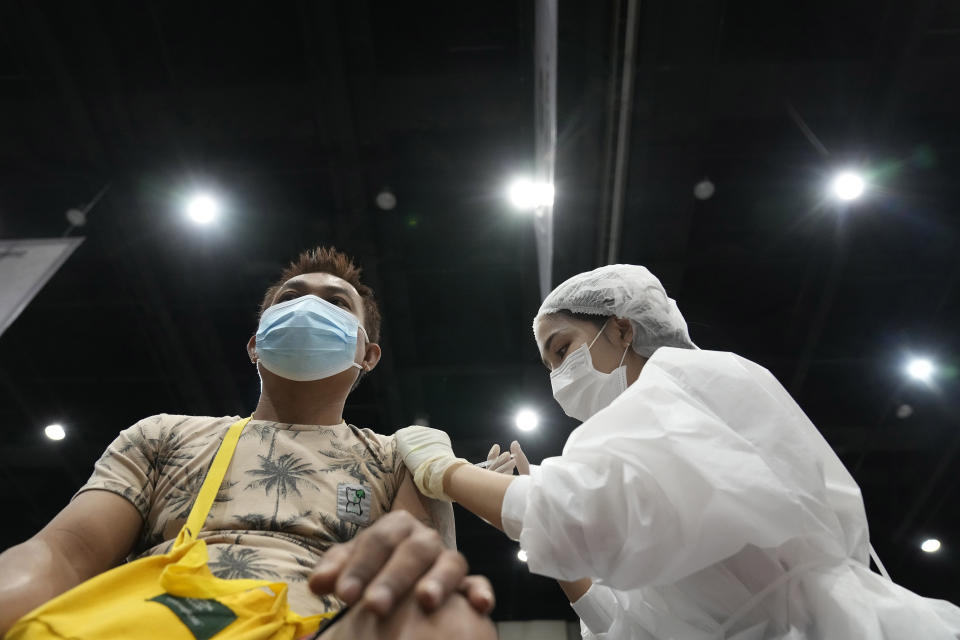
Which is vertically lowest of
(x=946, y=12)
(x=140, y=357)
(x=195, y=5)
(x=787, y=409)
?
(x=787, y=409)

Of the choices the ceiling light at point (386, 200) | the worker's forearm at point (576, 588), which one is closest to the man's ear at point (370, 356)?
the worker's forearm at point (576, 588)

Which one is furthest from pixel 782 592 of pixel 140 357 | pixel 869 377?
pixel 140 357

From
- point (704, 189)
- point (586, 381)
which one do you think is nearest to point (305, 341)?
point (586, 381)

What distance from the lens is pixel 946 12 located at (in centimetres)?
304

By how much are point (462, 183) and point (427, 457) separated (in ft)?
9.28

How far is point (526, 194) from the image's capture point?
13.0ft

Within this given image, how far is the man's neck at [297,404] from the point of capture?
5.31 feet

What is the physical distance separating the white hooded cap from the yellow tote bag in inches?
50.2

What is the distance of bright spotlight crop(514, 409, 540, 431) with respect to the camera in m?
5.57

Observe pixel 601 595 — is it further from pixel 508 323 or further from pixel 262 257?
pixel 262 257

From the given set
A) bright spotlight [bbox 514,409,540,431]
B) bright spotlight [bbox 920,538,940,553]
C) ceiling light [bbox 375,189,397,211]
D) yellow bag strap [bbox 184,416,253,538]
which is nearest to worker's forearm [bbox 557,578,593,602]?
yellow bag strap [bbox 184,416,253,538]

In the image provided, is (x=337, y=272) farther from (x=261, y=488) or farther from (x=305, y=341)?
(x=261, y=488)

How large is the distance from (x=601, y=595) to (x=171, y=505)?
1.16m

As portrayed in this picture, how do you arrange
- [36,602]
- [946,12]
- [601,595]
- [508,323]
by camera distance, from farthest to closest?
[508,323] → [946,12] → [601,595] → [36,602]
